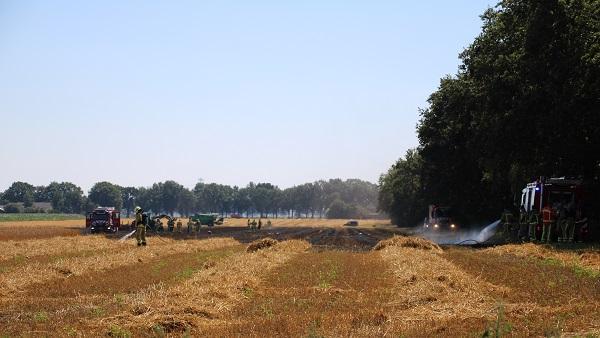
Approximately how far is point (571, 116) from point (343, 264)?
58.1 feet

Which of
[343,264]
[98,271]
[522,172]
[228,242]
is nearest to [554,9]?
[522,172]

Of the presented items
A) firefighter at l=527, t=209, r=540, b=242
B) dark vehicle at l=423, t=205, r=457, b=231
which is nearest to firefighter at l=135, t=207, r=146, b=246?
firefighter at l=527, t=209, r=540, b=242

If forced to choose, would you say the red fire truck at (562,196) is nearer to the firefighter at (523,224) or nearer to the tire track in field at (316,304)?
the firefighter at (523,224)

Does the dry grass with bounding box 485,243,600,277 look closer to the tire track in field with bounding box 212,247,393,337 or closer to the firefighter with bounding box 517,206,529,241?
the tire track in field with bounding box 212,247,393,337

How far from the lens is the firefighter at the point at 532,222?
4251 centimetres

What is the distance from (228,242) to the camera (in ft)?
156

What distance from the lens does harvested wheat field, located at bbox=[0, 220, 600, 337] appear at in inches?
486

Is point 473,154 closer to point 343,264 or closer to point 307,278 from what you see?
point 343,264

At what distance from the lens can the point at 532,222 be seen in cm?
4316

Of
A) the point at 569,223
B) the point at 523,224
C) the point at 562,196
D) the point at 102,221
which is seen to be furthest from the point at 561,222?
the point at 102,221

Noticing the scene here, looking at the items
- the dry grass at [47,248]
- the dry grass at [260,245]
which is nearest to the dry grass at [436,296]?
the dry grass at [260,245]

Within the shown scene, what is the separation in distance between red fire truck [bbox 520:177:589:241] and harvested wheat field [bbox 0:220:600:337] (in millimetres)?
11798

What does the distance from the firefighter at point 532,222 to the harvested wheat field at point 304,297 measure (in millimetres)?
12935

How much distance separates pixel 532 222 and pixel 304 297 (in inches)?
1149
